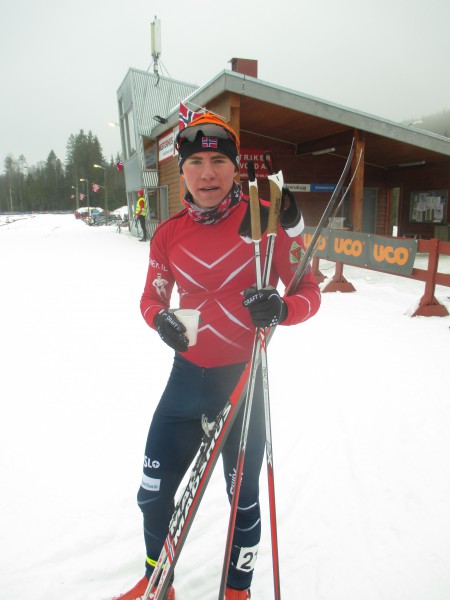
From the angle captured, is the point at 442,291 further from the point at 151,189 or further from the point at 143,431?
the point at 151,189

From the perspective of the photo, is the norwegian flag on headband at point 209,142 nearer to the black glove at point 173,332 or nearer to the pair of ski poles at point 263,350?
the pair of ski poles at point 263,350

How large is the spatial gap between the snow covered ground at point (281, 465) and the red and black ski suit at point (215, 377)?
485mm

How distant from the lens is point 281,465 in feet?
9.11

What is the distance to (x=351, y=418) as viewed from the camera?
3.35 meters

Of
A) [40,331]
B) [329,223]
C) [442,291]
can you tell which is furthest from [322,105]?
[329,223]

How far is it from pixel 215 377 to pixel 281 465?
4.59 feet

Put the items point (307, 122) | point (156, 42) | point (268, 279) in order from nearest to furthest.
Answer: point (268, 279), point (307, 122), point (156, 42)

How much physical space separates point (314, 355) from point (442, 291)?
188 inches

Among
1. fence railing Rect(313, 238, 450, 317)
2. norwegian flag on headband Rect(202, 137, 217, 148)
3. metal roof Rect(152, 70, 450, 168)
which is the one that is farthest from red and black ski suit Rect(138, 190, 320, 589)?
metal roof Rect(152, 70, 450, 168)

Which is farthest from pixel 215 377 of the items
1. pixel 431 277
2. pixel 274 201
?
pixel 431 277

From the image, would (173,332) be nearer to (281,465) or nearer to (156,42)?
(281,465)

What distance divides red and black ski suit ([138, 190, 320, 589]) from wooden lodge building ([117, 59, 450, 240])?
25.6 feet

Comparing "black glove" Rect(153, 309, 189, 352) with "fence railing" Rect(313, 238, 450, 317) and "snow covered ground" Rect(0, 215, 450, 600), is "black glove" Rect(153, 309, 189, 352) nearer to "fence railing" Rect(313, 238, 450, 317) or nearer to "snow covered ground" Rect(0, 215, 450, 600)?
"snow covered ground" Rect(0, 215, 450, 600)

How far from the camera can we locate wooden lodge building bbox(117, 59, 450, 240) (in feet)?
32.1
